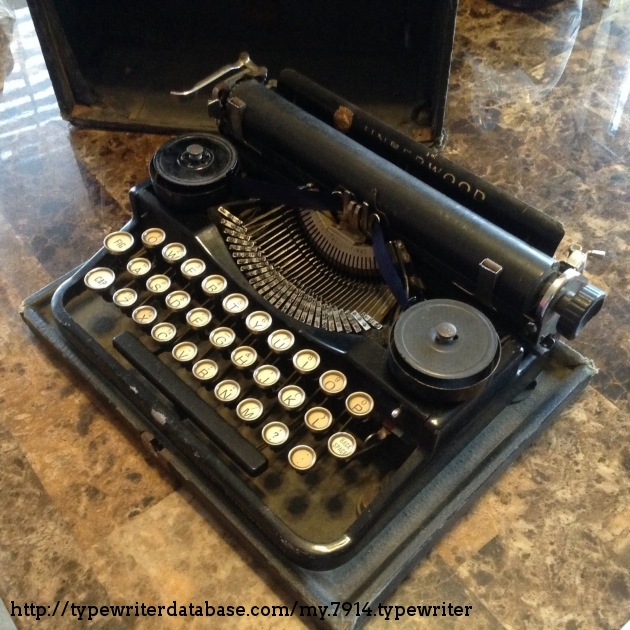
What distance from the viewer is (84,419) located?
1431 mm

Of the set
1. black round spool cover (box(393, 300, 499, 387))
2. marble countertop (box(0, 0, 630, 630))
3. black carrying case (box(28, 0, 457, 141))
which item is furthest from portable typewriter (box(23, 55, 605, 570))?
black carrying case (box(28, 0, 457, 141))

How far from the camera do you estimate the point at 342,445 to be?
1190 millimetres

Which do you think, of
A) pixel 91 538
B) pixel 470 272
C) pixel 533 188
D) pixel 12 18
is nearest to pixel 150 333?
pixel 91 538

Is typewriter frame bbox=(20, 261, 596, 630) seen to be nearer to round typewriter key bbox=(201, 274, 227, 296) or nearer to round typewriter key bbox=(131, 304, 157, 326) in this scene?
round typewriter key bbox=(131, 304, 157, 326)

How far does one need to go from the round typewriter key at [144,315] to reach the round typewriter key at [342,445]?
434mm

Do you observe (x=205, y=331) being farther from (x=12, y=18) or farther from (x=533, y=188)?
(x=12, y=18)

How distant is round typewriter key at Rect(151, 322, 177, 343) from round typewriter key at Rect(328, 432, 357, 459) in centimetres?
38

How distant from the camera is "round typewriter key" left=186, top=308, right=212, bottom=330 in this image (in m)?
1.33

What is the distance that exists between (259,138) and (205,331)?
0.39m

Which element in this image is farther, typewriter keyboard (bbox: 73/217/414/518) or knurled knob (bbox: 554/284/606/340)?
typewriter keyboard (bbox: 73/217/414/518)

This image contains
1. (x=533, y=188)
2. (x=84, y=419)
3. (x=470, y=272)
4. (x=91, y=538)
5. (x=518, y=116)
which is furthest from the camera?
(x=518, y=116)

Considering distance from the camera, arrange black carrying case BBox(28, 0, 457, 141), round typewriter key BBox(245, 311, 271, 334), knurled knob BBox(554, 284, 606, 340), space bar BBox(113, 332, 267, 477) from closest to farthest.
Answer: knurled knob BBox(554, 284, 606, 340) → space bar BBox(113, 332, 267, 477) → round typewriter key BBox(245, 311, 271, 334) → black carrying case BBox(28, 0, 457, 141)

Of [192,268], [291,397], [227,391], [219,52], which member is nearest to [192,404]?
[227,391]

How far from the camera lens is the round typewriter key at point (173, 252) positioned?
1.39 metres
